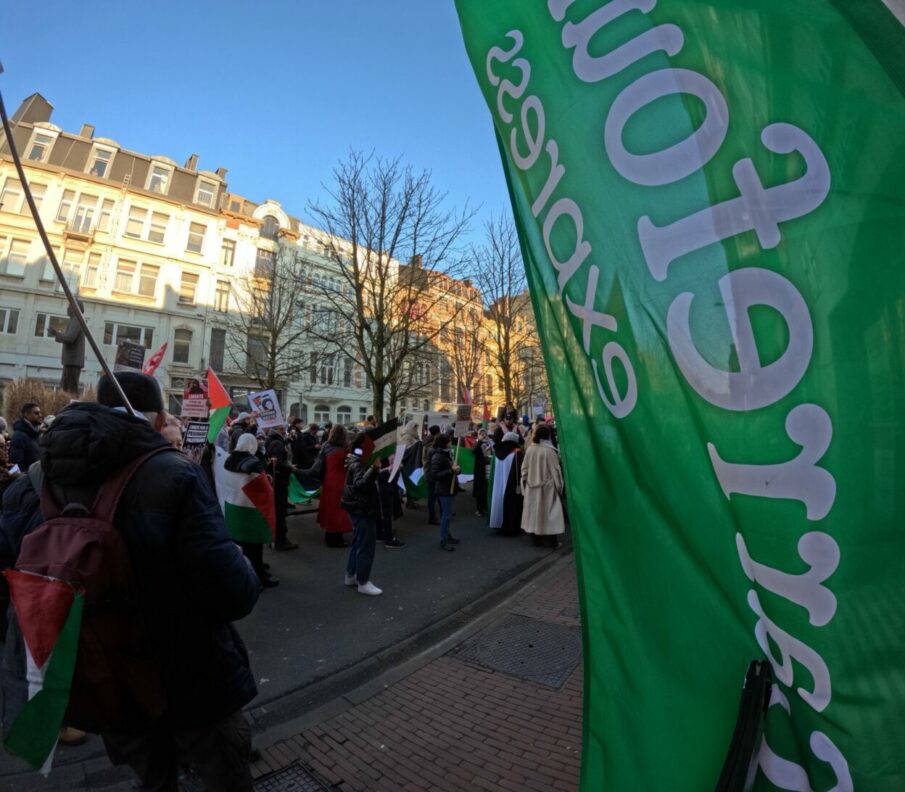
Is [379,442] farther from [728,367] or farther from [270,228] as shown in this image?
[270,228]

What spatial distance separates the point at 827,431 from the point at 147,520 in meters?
1.90

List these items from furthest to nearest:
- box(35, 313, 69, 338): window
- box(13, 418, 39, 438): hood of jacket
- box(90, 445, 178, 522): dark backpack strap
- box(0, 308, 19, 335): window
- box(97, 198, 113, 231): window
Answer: box(97, 198, 113, 231): window, box(35, 313, 69, 338): window, box(0, 308, 19, 335): window, box(13, 418, 39, 438): hood of jacket, box(90, 445, 178, 522): dark backpack strap

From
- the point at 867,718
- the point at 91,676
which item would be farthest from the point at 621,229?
the point at 91,676

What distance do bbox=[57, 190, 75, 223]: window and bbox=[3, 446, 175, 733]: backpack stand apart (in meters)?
40.6

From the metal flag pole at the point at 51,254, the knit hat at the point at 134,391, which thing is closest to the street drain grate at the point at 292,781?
the knit hat at the point at 134,391

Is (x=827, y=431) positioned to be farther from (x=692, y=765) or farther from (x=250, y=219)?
(x=250, y=219)

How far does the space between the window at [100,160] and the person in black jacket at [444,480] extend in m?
38.1

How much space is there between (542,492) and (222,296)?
34.5m

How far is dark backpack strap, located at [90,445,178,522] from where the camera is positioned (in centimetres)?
165

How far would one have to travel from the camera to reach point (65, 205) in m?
32.4

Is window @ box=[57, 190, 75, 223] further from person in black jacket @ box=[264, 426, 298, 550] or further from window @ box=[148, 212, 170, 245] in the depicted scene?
person in black jacket @ box=[264, 426, 298, 550]

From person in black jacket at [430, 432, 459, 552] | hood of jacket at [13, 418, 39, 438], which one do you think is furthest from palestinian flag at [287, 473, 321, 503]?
hood of jacket at [13, 418, 39, 438]

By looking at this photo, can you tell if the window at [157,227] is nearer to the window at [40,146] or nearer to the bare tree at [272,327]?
the bare tree at [272,327]

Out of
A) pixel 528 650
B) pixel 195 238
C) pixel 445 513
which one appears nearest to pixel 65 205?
pixel 195 238
